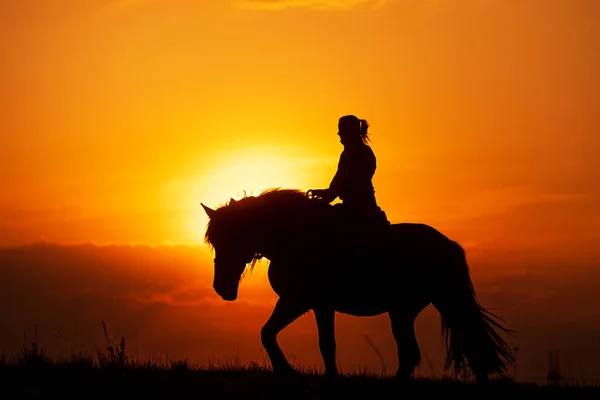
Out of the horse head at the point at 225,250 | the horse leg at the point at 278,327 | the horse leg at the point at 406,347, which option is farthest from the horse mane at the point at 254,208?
the horse leg at the point at 406,347

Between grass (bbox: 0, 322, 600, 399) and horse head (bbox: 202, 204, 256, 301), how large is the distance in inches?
47.7

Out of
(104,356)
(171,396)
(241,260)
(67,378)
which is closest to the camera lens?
(171,396)

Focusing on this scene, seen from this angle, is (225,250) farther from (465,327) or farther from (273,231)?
(465,327)

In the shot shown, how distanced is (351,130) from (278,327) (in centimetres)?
296

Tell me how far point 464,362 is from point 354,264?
2.16 metres

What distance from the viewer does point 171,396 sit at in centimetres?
906

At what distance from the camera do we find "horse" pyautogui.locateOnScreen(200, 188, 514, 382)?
12.1 meters

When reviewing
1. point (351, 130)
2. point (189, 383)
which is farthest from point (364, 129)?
point (189, 383)

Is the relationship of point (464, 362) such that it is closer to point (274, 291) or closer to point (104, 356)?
point (274, 291)

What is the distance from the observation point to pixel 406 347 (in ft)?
40.9

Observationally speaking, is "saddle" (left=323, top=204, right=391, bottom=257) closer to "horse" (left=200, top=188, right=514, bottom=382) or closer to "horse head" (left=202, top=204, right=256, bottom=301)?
"horse" (left=200, top=188, right=514, bottom=382)

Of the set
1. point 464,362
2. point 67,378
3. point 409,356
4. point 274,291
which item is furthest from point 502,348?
point 67,378

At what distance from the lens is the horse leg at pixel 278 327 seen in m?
11.6

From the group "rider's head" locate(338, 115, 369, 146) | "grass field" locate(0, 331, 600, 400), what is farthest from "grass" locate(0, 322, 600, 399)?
"rider's head" locate(338, 115, 369, 146)
